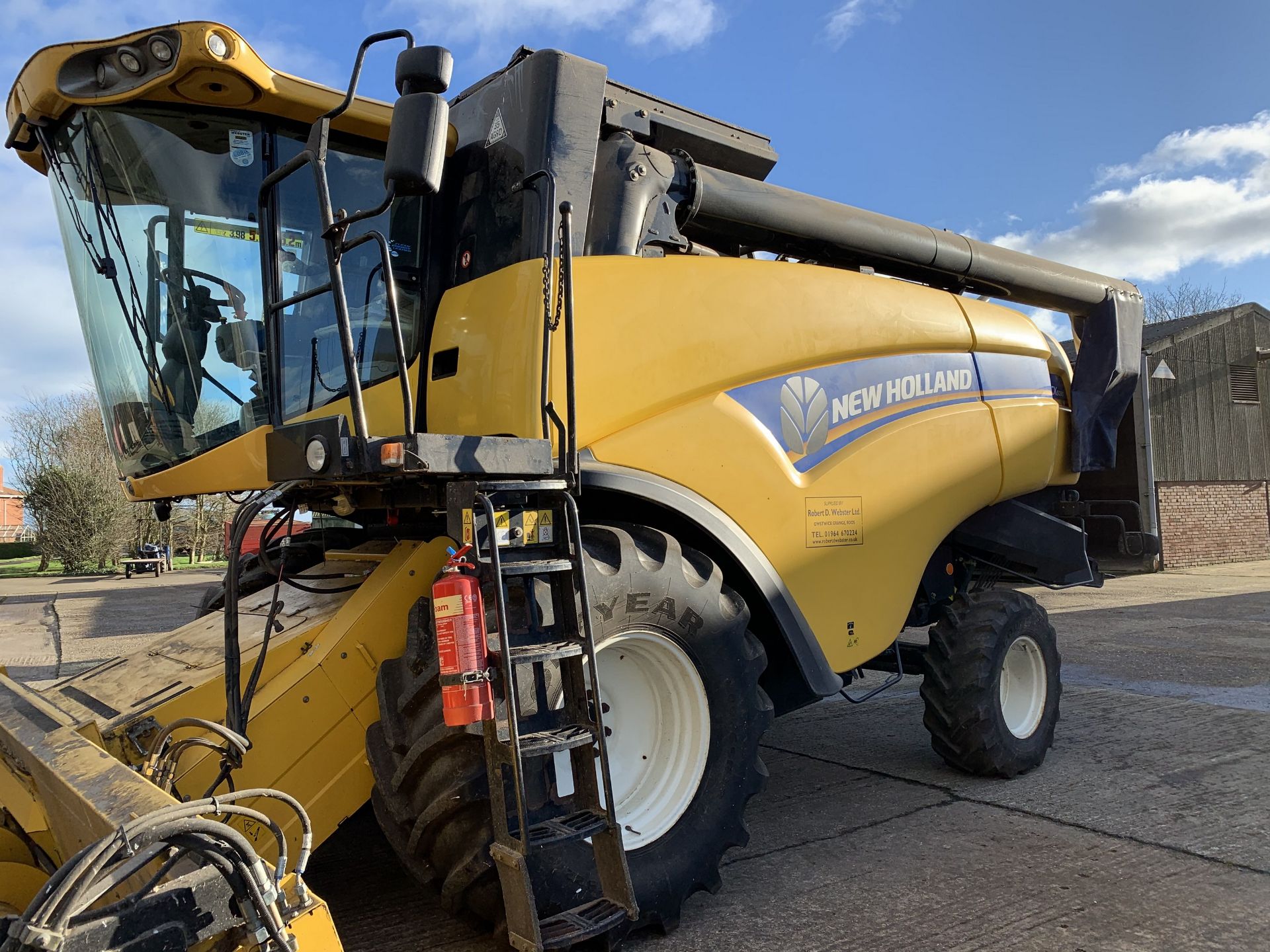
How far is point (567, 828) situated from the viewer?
284 centimetres

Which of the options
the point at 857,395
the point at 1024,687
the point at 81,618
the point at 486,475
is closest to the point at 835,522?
the point at 857,395

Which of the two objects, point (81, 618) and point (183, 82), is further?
point (81, 618)

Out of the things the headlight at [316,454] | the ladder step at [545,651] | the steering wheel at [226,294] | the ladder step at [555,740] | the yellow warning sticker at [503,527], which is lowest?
the ladder step at [555,740]

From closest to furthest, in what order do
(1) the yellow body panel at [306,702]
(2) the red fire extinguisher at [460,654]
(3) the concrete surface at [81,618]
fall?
(2) the red fire extinguisher at [460,654]
(1) the yellow body panel at [306,702]
(3) the concrete surface at [81,618]

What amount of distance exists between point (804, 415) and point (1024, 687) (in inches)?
90.0

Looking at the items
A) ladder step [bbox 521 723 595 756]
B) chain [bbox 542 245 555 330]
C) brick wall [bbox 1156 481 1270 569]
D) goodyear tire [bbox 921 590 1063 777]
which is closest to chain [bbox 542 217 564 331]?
chain [bbox 542 245 555 330]

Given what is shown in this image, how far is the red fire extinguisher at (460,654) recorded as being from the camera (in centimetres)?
265

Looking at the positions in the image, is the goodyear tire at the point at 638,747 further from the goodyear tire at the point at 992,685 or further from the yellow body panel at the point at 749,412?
the goodyear tire at the point at 992,685

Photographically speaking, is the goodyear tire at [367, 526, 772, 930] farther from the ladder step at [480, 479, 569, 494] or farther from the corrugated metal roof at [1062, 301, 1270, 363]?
the corrugated metal roof at [1062, 301, 1270, 363]

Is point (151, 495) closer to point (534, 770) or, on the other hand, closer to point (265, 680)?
point (265, 680)

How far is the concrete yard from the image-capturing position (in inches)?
126

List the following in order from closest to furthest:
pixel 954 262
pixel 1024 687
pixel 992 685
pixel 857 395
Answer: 1. pixel 857 395
2. pixel 992 685
3. pixel 1024 687
4. pixel 954 262

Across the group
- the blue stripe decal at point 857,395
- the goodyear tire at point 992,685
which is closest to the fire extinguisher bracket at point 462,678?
the blue stripe decal at point 857,395

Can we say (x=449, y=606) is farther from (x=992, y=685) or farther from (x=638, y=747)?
(x=992, y=685)
